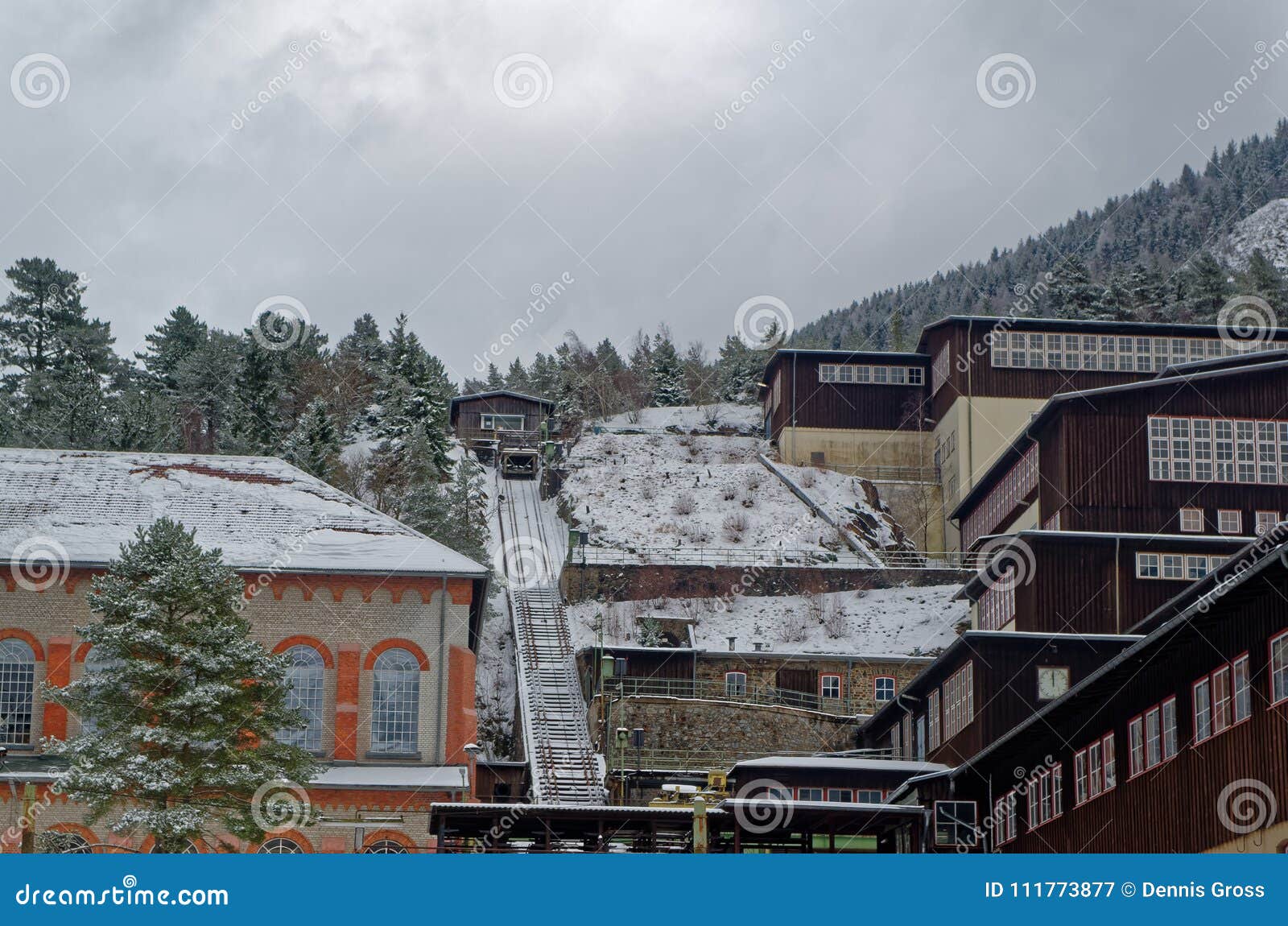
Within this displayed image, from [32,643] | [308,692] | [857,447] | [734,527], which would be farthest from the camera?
[857,447]

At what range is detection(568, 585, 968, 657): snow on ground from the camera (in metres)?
53.6

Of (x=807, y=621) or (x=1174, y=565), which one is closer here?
(x=1174, y=565)

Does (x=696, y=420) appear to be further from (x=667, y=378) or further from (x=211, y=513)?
(x=211, y=513)

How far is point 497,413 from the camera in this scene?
8625 cm

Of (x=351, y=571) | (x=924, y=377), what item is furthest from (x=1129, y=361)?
(x=351, y=571)

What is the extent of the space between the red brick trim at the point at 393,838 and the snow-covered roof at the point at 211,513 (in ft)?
21.9

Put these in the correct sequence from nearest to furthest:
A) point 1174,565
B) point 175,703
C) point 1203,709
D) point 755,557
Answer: point 1203,709 < point 175,703 < point 1174,565 < point 755,557

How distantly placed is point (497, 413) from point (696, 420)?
34.4 feet

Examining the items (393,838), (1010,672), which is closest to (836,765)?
(1010,672)

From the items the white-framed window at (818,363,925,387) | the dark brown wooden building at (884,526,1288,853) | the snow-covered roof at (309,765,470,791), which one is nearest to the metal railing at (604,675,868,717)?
the snow-covered roof at (309,765,470,791)

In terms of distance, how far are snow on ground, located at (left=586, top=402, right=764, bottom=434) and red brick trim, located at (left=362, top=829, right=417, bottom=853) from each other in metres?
45.9

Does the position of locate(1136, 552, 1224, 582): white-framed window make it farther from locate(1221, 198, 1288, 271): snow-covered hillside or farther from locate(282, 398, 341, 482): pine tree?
locate(1221, 198, 1288, 271): snow-covered hillside

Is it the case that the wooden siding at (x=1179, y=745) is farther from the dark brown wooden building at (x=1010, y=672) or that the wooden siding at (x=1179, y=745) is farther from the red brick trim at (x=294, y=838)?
the red brick trim at (x=294, y=838)

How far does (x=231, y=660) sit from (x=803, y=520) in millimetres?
38756
